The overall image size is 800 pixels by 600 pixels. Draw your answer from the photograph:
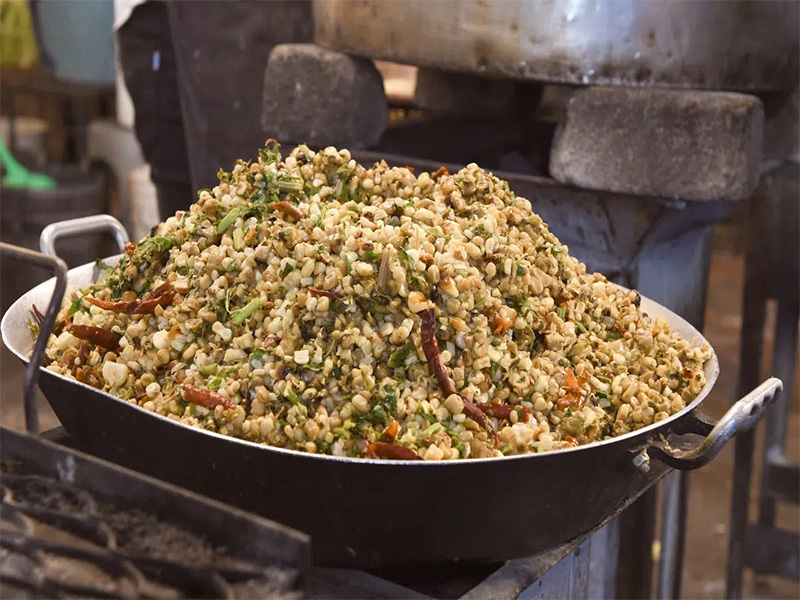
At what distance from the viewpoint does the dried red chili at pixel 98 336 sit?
123cm

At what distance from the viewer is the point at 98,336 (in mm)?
1229

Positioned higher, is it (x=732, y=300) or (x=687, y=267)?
(x=687, y=267)

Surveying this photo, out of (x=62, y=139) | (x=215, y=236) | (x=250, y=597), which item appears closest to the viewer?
(x=250, y=597)

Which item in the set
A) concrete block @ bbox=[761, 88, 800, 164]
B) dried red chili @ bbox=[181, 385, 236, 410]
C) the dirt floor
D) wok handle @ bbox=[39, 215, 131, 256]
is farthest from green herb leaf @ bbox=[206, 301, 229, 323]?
the dirt floor

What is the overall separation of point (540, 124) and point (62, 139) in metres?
3.90

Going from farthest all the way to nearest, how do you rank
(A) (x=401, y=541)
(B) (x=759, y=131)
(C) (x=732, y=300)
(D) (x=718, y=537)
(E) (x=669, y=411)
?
(C) (x=732, y=300), (D) (x=718, y=537), (B) (x=759, y=131), (E) (x=669, y=411), (A) (x=401, y=541)

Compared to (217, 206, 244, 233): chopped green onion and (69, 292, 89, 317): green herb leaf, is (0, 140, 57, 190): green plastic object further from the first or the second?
(217, 206, 244, 233): chopped green onion

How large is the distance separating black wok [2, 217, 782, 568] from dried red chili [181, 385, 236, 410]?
0.05 metres

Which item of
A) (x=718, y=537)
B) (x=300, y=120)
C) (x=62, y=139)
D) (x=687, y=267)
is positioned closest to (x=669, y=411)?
(x=687, y=267)

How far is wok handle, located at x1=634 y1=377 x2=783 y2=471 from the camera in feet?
3.43

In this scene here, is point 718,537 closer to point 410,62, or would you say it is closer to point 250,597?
point 410,62

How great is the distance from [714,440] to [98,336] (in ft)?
2.43

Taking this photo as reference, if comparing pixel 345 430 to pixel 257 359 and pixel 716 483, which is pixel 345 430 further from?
pixel 716 483

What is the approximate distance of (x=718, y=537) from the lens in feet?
10.4
